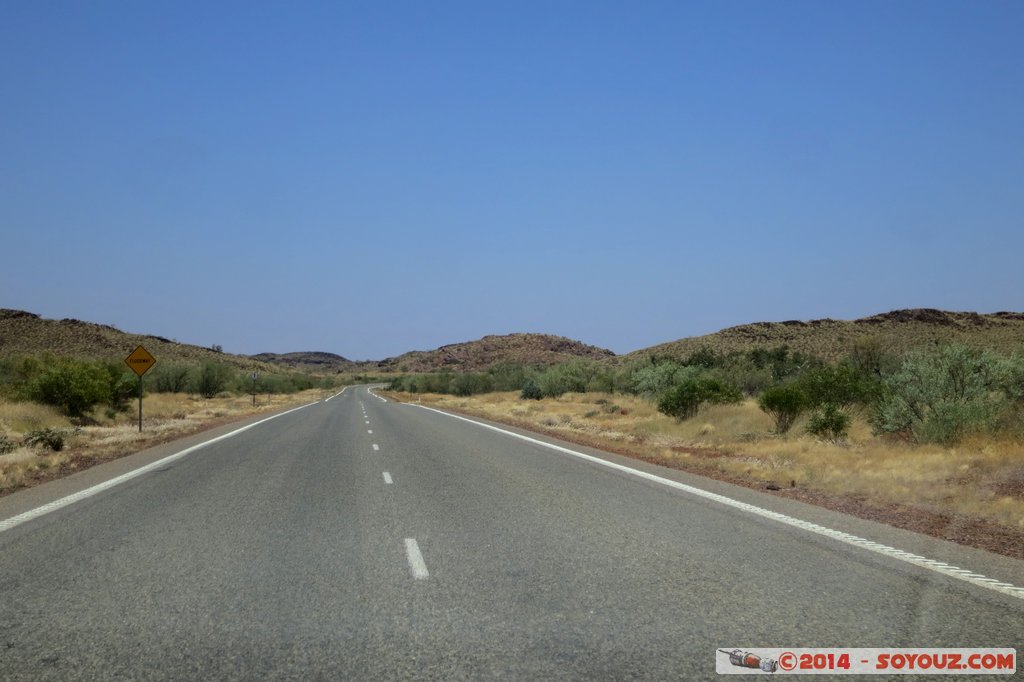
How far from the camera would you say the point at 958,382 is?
19969 mm

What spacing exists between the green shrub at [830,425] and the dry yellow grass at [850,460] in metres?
0.36

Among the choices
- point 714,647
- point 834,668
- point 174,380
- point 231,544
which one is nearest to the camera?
point 834,668

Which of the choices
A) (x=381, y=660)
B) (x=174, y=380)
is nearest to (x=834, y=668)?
(x=381, y=660)

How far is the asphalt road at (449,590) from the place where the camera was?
5340mm

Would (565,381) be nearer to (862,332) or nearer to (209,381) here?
(209,381)

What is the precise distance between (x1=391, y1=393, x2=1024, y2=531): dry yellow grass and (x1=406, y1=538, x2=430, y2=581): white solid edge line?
6815 mm

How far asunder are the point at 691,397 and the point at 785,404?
645 centimetres

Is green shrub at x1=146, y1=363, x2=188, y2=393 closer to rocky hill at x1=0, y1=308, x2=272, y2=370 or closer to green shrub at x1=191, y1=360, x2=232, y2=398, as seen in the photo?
green shrub at x1=191, y1=360, x2=232, y2=398

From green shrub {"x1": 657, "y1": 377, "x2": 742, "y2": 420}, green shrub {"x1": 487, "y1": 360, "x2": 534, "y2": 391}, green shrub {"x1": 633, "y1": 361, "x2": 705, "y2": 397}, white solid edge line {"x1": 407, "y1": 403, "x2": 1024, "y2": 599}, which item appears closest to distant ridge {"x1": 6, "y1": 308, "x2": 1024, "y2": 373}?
green shrub {"x1": 487, "y1": 360, "x2": 534, "y2": 391}

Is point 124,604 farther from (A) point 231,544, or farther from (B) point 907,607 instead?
(B) point 907,607

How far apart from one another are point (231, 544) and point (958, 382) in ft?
55.6

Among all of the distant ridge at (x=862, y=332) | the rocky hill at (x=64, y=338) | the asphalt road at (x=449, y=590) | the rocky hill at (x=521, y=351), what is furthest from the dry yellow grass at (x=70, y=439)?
the rocky hill at (x=521, y=351)

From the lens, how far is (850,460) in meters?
17.4

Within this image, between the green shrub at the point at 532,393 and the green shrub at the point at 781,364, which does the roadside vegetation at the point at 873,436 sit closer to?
the green shrub at the point at 781,364
